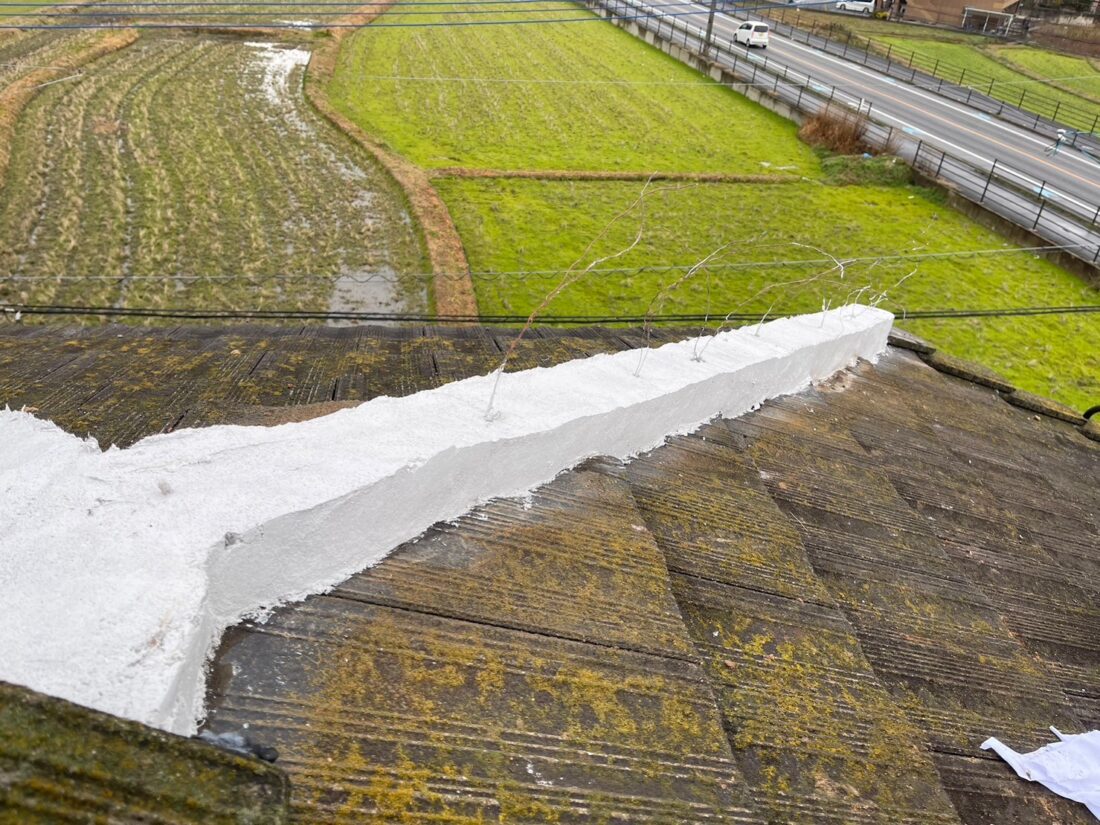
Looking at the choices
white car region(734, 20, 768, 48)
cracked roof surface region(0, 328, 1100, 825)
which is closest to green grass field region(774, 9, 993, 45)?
white car region(734, 20, 768, 48)

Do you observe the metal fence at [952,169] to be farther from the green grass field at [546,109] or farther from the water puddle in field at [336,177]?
the water puddle in field at [336,177]

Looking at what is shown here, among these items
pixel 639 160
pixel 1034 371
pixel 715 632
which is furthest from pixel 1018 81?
→ pixel 715 632

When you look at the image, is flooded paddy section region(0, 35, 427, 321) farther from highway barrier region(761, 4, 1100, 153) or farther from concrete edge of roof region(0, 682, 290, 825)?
highway barrier region(761, 4, 1100, 153)

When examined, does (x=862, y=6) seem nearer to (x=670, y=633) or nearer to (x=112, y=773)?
(x=670, y=633)

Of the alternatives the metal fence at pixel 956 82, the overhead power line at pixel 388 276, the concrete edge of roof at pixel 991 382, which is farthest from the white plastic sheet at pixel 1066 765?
the metal fence at pixel 956 82

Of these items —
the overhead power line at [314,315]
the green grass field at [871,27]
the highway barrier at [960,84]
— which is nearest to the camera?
the overhead power line at [314,315]
